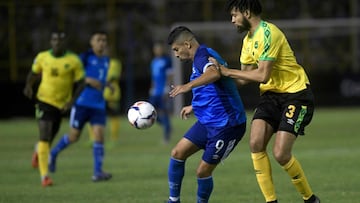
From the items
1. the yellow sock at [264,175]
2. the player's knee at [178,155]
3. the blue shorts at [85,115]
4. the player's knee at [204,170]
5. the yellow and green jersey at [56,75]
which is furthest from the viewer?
the blue shorts at [85,115]

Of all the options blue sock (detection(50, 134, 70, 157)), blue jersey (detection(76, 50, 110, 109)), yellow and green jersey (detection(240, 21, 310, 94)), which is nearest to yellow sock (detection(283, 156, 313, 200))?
yellow and green jersey (detection(240, 21, 310, 94))

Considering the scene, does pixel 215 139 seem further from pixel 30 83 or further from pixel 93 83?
pixel 93 83

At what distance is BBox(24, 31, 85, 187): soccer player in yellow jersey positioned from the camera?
1323 cm

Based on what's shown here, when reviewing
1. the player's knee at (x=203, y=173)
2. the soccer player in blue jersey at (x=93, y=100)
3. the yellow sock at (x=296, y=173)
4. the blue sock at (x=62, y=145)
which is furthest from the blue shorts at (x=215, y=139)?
the blue sock at (x=62, y=145)

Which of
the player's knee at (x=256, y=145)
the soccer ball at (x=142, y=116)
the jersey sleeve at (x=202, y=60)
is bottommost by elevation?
the player's knee at (x=256, y=145)

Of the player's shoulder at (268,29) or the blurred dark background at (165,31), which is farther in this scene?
the blurred dark background at (165,31)

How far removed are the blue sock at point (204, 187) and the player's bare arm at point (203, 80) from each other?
3.78ft

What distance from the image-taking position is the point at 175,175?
31.8 feet

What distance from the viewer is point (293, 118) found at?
9.30 meters

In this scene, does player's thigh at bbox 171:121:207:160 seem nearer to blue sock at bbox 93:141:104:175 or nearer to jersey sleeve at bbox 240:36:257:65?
jersey sleeve at bbox 240:36:257:65

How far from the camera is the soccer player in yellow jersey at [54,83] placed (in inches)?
521

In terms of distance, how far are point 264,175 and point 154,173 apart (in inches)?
200

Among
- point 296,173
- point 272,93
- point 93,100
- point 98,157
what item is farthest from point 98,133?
point 296,173

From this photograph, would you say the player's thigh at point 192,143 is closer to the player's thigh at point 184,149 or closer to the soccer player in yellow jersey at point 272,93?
the player's thigh at point 184,149
